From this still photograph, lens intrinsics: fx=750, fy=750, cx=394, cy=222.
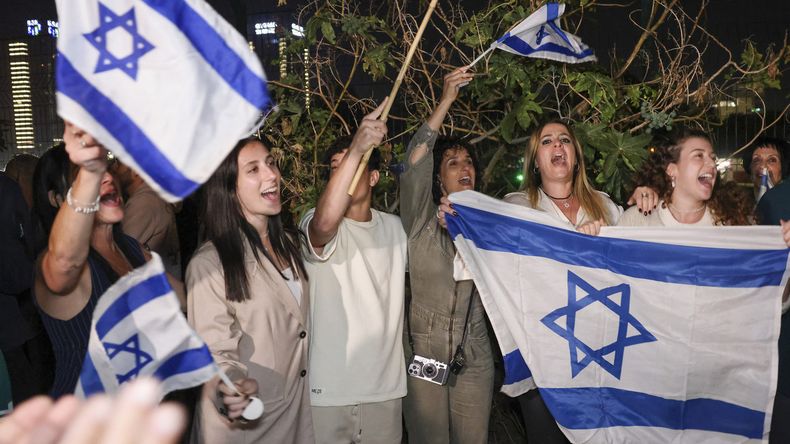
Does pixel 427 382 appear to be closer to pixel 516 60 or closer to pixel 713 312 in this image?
pixel 713 312

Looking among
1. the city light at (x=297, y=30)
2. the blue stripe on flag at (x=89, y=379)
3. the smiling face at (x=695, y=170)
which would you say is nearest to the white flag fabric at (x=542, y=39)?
the smiling face at (x=695, y=170)

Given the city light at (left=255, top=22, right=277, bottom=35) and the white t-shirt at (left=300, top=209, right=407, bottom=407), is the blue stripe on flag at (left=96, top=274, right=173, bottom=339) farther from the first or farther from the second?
the city light at (left=255, top=22, right=277, bottom=35)

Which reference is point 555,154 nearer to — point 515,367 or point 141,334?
point 515,367

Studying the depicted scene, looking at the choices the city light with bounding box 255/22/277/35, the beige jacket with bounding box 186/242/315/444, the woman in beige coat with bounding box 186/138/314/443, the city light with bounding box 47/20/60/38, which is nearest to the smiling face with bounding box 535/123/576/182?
the woman in beige coat with bounding box 186/138/314/443

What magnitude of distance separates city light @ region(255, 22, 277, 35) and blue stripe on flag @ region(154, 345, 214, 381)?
392 cm

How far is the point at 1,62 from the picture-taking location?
940cm

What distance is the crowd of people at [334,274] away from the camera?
8.92 feet

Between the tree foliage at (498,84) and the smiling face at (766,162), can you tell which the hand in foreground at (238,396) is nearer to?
the tree foliage at (498,84)

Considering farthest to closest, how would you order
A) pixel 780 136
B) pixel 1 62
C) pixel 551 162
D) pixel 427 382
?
pixel 1 62 < pixel 780 136 < pixel 551 162 < pixel 427 382

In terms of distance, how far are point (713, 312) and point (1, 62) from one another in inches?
353

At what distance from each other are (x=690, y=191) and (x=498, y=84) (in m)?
1.84

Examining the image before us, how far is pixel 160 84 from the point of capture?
2.19 metres

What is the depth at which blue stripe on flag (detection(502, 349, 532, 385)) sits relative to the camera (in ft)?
12.9

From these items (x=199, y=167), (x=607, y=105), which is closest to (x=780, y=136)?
(x=607, y=105)
